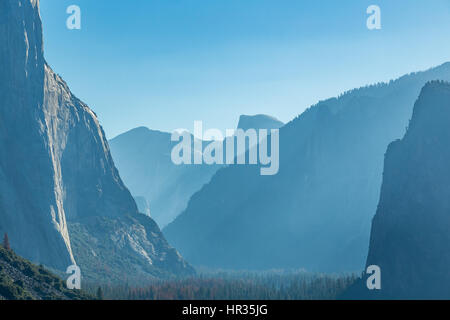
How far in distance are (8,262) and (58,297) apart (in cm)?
1521

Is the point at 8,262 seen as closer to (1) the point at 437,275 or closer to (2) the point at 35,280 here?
(2) the point at 35,280
